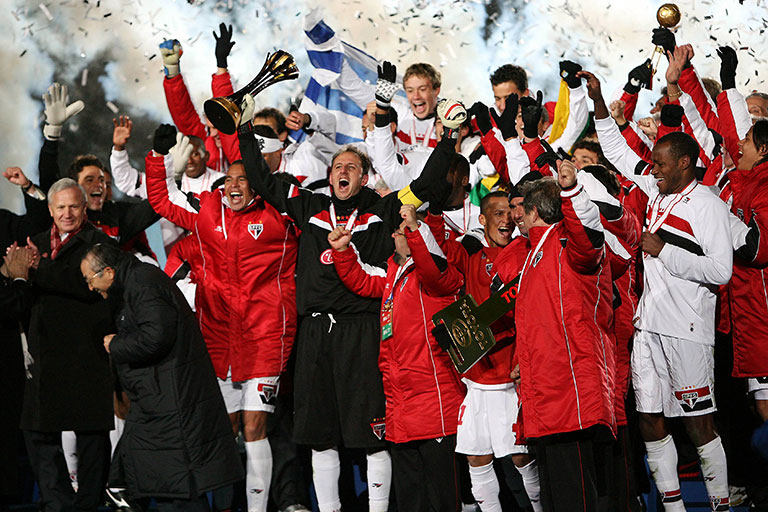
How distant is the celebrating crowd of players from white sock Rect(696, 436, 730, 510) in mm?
12

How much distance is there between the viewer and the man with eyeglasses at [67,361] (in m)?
6.01

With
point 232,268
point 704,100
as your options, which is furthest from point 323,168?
point 704,100

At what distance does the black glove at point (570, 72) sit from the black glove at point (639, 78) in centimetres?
49

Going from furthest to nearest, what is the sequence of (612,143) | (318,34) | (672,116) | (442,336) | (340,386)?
1. (318,34)
2. (612,143)
3. (672,116)
4. (340,386)
5. (442,336)

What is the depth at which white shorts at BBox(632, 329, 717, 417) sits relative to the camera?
16.6 feet

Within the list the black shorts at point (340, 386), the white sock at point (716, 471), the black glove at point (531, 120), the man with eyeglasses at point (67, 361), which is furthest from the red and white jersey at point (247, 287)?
the white sock at point (716, 471)

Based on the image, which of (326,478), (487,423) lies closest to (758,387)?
(487,423)

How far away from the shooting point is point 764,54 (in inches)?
333

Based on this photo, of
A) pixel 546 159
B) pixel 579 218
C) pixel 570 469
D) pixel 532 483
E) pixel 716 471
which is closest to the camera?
pixel 579 218

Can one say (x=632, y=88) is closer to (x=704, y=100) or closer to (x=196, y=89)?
(x=704, y=100)

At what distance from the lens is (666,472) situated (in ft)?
17.0

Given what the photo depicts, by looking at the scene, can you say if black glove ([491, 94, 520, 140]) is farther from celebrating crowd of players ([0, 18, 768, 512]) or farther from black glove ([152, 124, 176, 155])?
black glove ([152, 124, 176, 155])

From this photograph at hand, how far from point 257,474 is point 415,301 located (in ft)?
5.11

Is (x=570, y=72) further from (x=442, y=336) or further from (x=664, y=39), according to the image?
(x=442, y=336)
